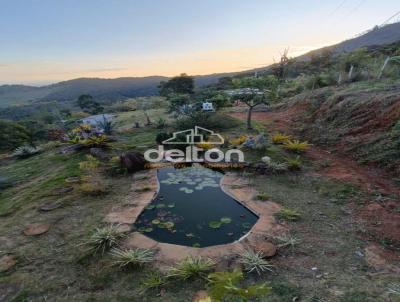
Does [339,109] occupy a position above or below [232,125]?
above

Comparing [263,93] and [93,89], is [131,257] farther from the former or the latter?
[93,89]

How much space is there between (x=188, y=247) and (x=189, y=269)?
1.99 feet

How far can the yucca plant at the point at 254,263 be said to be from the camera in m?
3.10

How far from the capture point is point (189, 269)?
9.93 ft

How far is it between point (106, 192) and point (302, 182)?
13.2 feet

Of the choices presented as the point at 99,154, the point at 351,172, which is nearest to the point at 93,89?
the point at 99,154

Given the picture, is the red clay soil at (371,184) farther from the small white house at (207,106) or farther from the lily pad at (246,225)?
the small white house at (207,106)

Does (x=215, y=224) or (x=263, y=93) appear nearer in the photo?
(x=215, y=224)

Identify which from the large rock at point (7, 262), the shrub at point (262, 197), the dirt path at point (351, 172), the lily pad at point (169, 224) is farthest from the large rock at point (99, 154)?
the dirt path at point (351, 172)

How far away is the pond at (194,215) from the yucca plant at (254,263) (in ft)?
1.97

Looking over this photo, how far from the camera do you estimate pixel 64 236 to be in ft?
13.1

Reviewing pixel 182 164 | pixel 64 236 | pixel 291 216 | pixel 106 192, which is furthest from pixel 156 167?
pixel 291 216

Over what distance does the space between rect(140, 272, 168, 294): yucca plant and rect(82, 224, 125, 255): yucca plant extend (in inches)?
33.8

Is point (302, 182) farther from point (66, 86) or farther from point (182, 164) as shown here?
point (66, 86)
